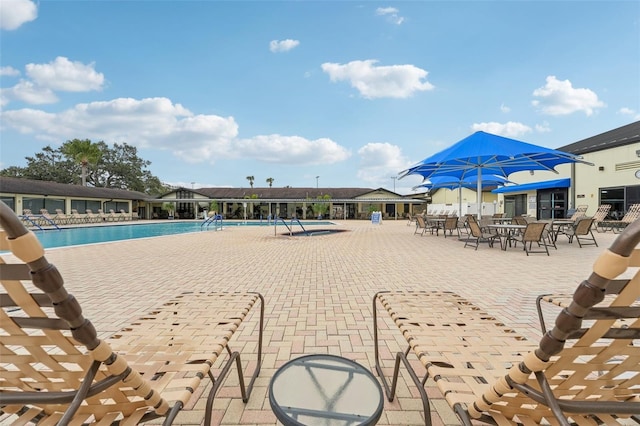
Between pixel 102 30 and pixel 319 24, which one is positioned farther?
pixel 319 24

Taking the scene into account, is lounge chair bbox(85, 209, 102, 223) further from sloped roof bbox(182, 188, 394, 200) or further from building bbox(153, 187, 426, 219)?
sloped roof bbox(182, 188, 394, 200)

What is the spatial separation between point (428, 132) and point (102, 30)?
2091cm

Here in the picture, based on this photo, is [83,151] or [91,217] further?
[83,151]

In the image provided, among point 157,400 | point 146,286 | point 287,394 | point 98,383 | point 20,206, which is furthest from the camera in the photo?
point 20,206

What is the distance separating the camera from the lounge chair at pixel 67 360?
29.6 inches

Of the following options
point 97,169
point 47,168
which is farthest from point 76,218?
point 47,168

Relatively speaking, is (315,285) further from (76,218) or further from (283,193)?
(283,193)

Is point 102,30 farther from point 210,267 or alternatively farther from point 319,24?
point 210,267

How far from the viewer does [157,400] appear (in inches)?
42.5

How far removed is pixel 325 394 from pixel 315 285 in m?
3.26

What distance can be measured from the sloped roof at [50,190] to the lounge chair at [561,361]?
3079 centimetres

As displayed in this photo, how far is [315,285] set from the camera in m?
4.65

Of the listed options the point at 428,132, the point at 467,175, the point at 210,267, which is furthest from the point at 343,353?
the point at 428,132

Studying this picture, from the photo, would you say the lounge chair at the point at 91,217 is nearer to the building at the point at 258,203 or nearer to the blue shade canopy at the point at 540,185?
A: the building at the point at 258,203
